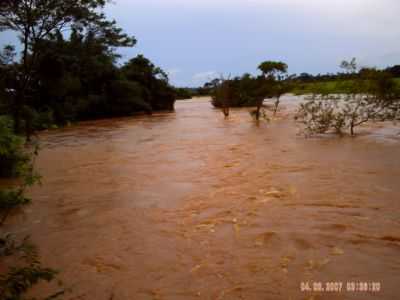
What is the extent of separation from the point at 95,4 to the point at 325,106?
1001 cm

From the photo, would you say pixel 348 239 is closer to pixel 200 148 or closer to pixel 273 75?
pixel 200 148

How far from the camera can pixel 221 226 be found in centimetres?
419

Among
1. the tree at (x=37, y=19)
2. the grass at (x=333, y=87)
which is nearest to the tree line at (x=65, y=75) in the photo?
the tree at (x=37, y=19)

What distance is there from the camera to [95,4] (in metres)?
14.8

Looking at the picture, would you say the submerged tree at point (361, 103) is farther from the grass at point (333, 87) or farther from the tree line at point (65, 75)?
the tree line at point (65, 75)

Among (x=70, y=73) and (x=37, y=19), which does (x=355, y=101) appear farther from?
(x=70, y=73)

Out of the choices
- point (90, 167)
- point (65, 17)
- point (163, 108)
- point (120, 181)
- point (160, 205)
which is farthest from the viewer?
point (163, 108)

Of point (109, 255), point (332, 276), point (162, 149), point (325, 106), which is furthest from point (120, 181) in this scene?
point (325, 106)

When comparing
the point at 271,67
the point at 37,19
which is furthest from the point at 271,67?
the point at 37,19

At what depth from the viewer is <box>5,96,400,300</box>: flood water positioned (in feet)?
9.72
